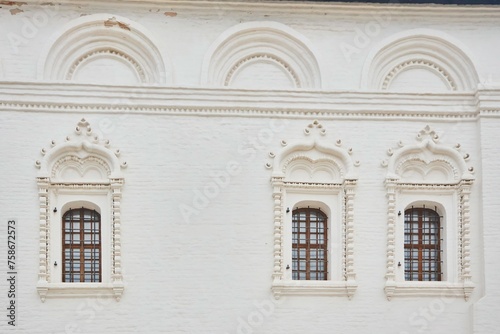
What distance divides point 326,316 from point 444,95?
4398 millimetres

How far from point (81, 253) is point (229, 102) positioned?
11.9ft

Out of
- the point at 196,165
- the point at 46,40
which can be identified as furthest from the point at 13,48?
the point at 196,165

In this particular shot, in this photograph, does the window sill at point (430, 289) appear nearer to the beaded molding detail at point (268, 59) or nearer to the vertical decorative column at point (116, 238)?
Answer: the beaded molding detail at point (268, 59)

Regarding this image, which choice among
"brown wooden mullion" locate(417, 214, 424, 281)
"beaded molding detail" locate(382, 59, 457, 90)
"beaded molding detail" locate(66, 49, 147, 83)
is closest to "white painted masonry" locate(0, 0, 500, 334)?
"beaded molding detail" locate(66, 49, 147, 83)

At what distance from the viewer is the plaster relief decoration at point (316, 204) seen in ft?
53.6

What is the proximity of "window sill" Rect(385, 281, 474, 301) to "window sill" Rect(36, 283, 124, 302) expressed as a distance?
4.62 m

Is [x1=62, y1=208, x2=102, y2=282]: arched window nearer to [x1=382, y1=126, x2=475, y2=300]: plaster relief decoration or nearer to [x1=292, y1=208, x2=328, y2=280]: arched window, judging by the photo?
[x1=292, y1=208, x2=328, y2=280]: arched window

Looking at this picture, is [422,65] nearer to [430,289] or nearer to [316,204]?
[316,204]

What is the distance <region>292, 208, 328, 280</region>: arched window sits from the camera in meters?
16.7

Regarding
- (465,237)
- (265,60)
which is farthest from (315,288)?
(265,60)

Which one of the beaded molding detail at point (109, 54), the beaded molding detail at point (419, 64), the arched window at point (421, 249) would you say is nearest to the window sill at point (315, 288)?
the arched window at point (421, 249)

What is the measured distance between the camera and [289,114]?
1670 centimetres

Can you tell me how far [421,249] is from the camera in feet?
55.4

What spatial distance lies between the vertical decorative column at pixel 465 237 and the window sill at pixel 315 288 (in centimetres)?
191
